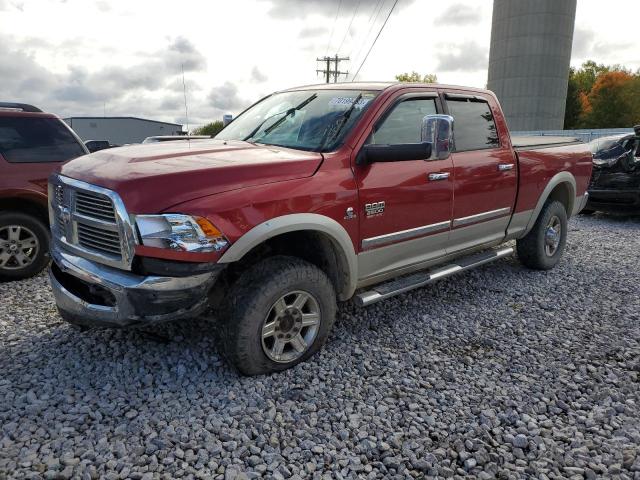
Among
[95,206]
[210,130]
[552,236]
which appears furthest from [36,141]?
[210,130]

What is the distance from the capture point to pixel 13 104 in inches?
218

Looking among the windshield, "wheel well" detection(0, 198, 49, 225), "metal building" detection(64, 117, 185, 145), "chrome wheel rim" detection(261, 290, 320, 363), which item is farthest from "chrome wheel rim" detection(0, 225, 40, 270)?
"metal building" detection(64, 117, 185, 145)

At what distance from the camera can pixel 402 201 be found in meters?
3.72

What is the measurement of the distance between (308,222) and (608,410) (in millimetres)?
2176

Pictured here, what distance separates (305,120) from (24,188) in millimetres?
3253

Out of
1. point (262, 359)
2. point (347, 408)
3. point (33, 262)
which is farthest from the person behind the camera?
point (33, 262)

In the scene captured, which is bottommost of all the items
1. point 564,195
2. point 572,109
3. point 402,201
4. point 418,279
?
point 418,279

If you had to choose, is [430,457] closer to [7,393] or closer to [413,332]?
[413,332]

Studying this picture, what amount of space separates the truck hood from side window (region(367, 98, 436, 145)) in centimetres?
63

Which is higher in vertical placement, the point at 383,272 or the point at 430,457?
the point at 383,272

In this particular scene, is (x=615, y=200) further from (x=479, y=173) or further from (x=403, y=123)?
(x=403, y=123)

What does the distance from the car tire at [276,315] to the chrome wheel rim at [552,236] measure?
349cm

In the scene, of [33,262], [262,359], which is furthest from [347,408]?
[33,262]

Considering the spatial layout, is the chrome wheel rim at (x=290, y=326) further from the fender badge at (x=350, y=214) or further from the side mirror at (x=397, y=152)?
the side mirror at (x=397, y=152)
